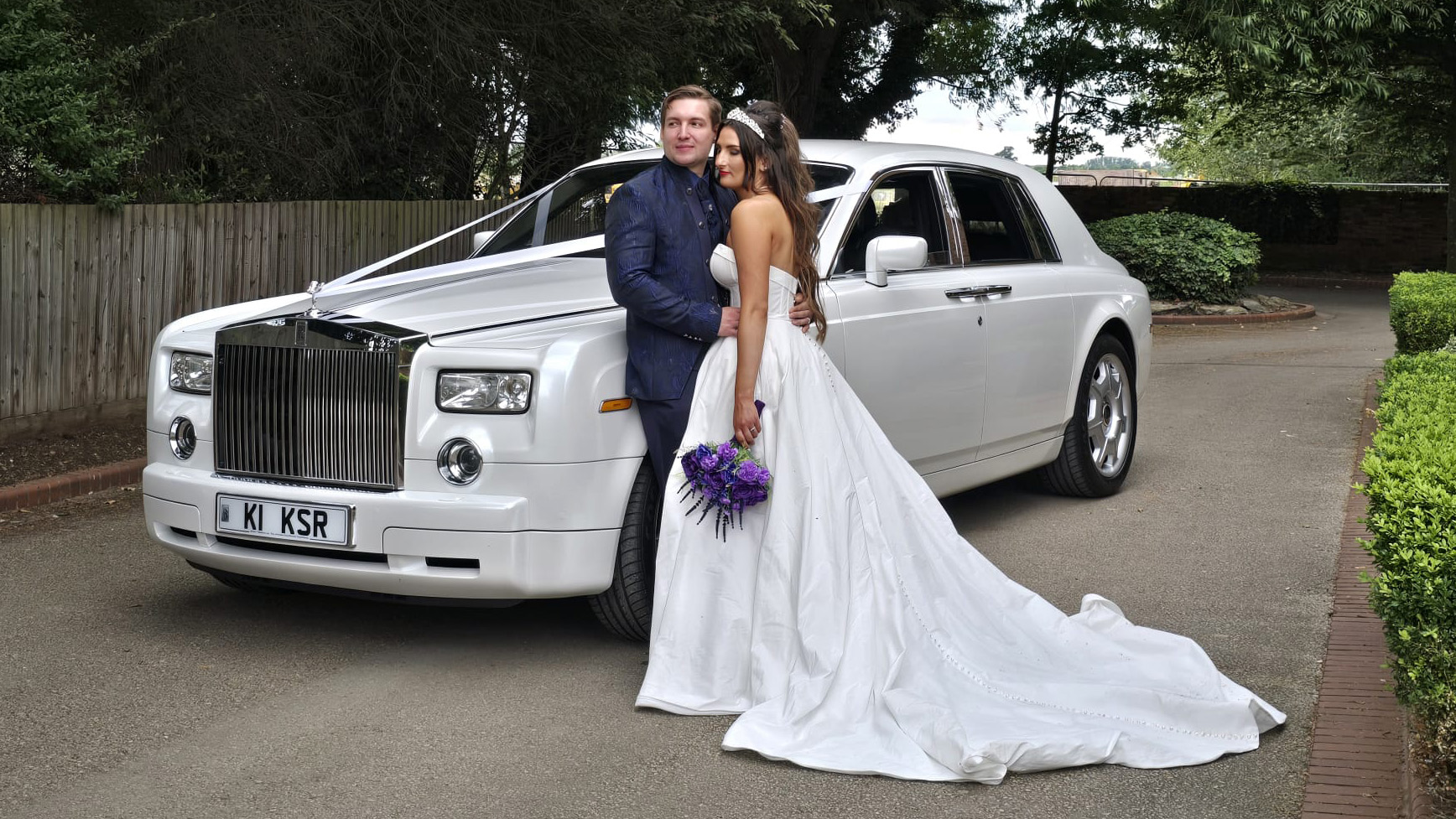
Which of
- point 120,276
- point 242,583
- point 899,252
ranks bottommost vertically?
point 242,583

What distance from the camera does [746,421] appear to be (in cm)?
485

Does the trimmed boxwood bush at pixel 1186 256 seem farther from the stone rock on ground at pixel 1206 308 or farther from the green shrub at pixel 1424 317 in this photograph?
the green shrub at pixel 1424 317

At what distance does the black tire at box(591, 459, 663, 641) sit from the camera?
196 inches

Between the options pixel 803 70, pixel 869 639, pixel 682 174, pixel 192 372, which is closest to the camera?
pixel 869 639

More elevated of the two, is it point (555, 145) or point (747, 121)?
point (555, 145)

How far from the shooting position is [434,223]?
13.1 m

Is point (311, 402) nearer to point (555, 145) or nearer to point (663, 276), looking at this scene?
point (663, 276)

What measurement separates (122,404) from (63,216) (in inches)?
53.0

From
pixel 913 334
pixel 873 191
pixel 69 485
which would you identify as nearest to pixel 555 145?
pixel 69 485

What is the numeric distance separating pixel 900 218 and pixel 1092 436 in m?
2.03

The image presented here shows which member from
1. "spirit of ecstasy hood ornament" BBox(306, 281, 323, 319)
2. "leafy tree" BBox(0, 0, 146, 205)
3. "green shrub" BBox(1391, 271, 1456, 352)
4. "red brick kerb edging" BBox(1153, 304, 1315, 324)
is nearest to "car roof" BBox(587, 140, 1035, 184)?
"spirit of ecstasy hood ornament" BBox(306, 281, 323, 319)

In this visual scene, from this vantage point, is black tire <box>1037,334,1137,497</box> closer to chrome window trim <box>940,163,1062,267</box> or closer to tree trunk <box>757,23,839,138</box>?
chrome window trim <box>940,163,1062,267</box>

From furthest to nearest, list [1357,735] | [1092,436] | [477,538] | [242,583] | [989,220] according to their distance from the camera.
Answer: [1092,436]
[989,220]
[242,583]
[477,538]
[1357,735]

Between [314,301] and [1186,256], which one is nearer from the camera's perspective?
[314,301]
